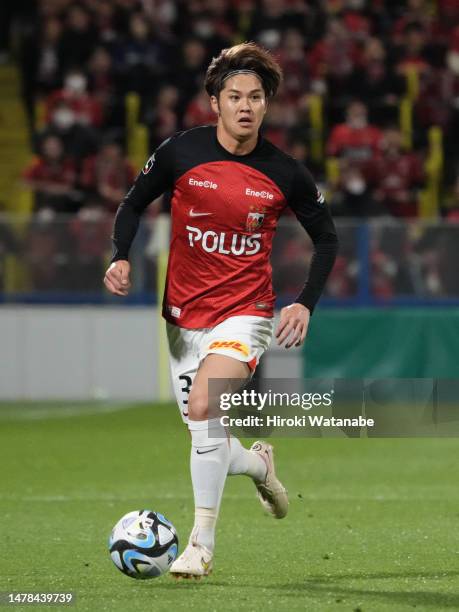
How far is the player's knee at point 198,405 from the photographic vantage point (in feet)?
19.9

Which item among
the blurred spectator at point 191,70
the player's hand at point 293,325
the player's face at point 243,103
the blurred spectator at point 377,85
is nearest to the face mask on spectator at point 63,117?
the blurred spectator at point 191,70

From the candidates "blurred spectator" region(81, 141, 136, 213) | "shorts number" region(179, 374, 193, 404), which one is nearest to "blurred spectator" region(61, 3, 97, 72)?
"blurred spectator" region(81, 141, 136, 213)

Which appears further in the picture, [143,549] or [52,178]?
[52,178]

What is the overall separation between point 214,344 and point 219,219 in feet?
1.77

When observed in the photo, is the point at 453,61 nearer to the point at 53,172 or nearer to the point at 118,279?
the point at 53,172

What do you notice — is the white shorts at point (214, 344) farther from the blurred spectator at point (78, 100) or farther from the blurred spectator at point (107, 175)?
the blurred spectator at point (78, 100)

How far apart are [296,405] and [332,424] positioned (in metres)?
1.25

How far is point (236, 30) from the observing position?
20172 millimetres

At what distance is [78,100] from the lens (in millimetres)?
18328

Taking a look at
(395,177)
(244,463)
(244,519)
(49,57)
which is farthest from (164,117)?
(244,463)

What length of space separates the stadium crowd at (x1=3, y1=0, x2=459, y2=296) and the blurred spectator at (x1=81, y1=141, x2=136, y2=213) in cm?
2

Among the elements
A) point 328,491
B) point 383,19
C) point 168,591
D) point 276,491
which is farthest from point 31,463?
point 383,19

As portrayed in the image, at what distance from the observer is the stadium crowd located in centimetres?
1697

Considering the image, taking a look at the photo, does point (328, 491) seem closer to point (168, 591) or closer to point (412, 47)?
point (168, 591)
